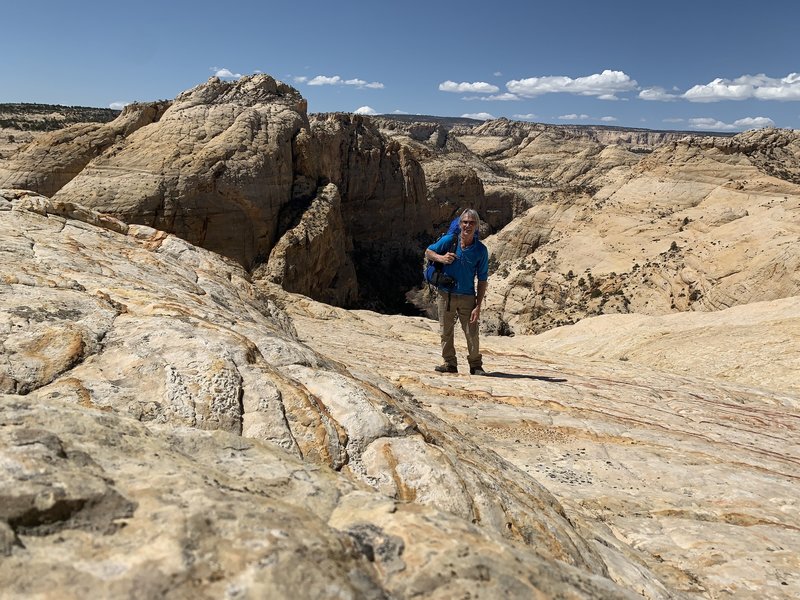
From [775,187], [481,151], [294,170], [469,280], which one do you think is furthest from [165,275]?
[481,151]

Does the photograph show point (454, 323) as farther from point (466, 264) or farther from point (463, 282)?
point (466, 264)

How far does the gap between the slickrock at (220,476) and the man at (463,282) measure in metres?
3.12

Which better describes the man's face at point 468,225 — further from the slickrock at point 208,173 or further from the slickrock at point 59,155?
the slickrock at point 59,155

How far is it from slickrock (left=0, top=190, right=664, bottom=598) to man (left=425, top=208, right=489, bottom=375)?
312 centimetres

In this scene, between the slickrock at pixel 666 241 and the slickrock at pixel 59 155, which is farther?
the slickrock at pixel 59 155

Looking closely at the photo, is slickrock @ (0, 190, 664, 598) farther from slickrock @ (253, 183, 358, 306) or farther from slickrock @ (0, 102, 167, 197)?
slickrock @ (0, 102, 167, 197)

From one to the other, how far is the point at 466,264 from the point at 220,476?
5.55 metres

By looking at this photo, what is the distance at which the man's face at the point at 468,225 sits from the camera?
6805 mm

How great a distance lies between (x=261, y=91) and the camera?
98.2 feet

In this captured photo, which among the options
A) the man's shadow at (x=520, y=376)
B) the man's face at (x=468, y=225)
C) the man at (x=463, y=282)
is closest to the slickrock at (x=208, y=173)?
the man at (x=463, y=282)

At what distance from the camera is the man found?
7062mm

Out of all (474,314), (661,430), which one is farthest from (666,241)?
(661,430)

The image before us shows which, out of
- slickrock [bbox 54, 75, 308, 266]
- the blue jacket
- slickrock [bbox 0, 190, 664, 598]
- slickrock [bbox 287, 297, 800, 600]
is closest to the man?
the blue jacket

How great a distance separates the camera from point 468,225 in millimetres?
6848
